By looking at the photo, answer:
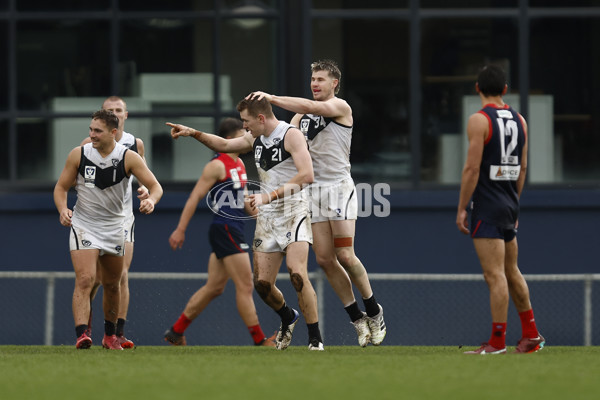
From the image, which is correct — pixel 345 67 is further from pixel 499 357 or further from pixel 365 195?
pixel 499 357

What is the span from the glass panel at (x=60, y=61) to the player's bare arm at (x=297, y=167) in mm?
6039

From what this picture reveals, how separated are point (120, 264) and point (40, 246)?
16.4 ft

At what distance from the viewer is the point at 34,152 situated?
15.5m

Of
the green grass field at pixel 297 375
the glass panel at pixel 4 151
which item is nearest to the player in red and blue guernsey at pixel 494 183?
the green grass field at pixel 297 375

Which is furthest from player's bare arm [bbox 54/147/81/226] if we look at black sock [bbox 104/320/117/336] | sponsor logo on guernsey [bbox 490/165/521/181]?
sponsor logo on guernsey [bbox 490/165/521/181]

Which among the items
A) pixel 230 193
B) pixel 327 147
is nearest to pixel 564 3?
pixel 230 193

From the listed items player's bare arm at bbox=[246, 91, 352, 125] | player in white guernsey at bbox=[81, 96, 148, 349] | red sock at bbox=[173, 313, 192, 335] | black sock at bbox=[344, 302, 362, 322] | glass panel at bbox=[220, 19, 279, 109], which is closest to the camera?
player's bare arm at bbox=[246, 91, 352, 125]

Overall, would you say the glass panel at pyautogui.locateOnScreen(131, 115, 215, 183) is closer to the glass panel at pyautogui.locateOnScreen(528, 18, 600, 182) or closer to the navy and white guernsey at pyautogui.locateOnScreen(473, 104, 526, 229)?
the glass panel at pyautogui.locateOnScreen(528, 18, 600, 182)

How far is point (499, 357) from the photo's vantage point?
9.39m

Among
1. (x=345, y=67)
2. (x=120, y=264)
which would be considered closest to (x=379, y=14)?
(x=345, y=67)

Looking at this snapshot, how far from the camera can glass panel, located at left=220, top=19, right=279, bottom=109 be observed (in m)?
15.3

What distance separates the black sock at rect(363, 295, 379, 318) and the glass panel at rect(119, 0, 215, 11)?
5.96 metres

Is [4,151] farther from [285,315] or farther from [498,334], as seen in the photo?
[498,334]

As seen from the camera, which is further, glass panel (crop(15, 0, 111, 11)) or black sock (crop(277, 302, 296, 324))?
glass panel (crop(15, 0, 111, 11))
